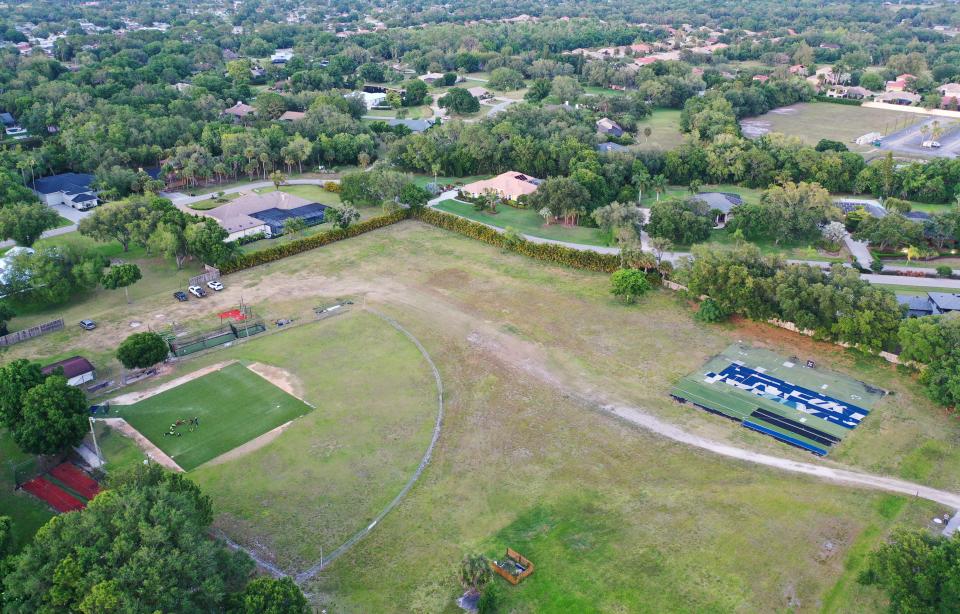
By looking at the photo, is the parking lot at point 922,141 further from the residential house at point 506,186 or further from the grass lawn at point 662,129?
the residential house at point 506,186

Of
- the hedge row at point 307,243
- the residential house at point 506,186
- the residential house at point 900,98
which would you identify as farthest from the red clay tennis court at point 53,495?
the residential house at point 900,98

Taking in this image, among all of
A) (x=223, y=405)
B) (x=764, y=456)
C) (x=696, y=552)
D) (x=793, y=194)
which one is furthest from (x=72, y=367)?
(x=793, y=194)

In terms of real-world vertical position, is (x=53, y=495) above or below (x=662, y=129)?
above

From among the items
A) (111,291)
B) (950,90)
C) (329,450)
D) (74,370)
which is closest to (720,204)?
(329,450)

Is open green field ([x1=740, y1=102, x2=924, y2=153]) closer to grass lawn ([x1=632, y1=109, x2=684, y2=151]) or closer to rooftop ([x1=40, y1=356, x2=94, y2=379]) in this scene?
grass lawn ([x1=632, y1=109, x2=684, y2=151])

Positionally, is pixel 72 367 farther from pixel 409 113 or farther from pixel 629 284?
pixel 409 113

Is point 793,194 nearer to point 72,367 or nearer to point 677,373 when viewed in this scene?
point 677,373
